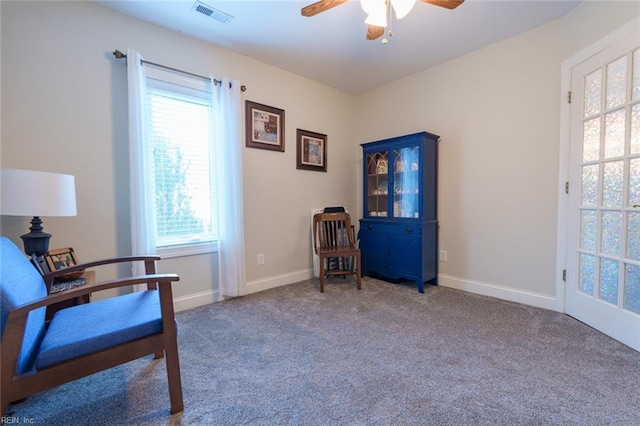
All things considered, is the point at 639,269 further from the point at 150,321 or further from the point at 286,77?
the point at 286,77

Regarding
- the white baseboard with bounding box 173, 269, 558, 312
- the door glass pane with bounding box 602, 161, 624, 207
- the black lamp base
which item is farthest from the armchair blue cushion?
the door glass pane with bounding box 602, 161, 624, 207

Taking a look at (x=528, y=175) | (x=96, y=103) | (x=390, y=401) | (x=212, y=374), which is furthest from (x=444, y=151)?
(x=96, y=103)

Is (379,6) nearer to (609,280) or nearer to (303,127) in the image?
(303,127)

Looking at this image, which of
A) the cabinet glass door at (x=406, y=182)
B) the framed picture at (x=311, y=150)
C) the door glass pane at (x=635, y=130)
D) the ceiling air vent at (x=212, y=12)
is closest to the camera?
the door glass pane at (x=635, y=130)

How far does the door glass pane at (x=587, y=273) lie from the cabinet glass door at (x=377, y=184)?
1.76m

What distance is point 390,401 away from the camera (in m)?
1.34

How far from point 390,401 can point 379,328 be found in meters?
0.77

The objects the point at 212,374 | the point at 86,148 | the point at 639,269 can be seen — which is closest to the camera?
the point at 212,374

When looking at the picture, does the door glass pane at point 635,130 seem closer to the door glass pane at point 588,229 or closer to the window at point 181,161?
the door glass pane at point 588,229

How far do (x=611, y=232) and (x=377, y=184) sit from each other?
82.5 inches

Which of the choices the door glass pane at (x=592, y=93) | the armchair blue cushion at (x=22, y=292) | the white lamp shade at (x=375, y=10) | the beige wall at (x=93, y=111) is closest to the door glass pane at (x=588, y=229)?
the door glass pane at (x=592, y=93)

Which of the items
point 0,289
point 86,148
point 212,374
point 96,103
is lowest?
point 212,374

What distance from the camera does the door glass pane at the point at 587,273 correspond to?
2.07 meters

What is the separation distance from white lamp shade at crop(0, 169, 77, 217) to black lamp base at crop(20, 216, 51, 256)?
0.76 ft
